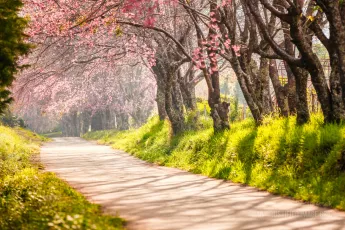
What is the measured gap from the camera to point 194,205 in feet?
28.3

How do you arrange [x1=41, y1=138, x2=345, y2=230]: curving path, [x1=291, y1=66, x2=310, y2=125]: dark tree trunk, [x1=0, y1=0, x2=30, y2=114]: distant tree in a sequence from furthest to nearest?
[x1=291, y1=66, x2=310, y2=125]: dark tree trunk → [x1=0, y1=0, x2=30, y2=114]: distant tree → [x1=41, y1=138, x2=345, y2=230]: curving path

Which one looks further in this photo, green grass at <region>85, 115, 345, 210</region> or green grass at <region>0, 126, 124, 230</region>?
green grass at <region>85, 115, 345, 210</region>

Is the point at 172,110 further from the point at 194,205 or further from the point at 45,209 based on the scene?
the point at 45,209

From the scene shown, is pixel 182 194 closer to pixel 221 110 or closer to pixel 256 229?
pixel 256 229

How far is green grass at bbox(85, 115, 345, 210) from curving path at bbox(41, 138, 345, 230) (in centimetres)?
45

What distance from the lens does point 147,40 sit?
23844mm

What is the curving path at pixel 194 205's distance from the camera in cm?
715

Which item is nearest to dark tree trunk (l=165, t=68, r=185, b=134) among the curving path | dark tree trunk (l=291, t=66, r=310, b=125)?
the curving path

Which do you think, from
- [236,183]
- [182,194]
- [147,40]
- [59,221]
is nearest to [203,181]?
[236,183]

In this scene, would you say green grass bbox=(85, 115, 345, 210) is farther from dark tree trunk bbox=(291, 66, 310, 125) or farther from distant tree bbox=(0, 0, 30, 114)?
distant tree bbox=(0, 0, 30, 114)

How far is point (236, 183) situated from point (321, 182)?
2653 millimetres

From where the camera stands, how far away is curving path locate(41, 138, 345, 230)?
7.15 metres

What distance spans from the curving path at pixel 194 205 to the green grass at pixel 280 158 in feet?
1.49

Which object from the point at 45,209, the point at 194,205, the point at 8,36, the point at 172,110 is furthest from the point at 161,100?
the point at 45,209
